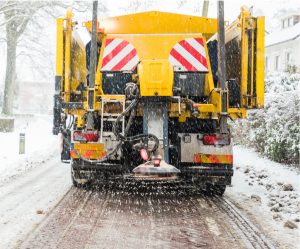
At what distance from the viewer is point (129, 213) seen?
581 centimetres

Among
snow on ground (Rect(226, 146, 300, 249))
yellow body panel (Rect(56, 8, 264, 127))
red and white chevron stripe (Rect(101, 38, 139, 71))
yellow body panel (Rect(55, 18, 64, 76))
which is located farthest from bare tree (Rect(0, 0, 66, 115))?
yellow body panel (Rect(55, 18, 64, 76))

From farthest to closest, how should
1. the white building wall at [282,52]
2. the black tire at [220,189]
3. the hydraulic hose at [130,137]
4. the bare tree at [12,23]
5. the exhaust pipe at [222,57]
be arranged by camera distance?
the white building wall at [282,52], the bare tree at [12,23], the black tire at [220,189], the exhaust pipe at [222,57], the hydraulic hose at [130,137]

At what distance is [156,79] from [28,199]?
8.17 ft

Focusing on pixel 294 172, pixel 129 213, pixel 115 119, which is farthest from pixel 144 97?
pixel 294 172

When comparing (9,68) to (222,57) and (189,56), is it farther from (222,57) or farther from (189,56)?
(222,57)

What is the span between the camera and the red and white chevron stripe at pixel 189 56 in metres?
7.16

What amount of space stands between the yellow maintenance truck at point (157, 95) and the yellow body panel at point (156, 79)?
0.5 inches

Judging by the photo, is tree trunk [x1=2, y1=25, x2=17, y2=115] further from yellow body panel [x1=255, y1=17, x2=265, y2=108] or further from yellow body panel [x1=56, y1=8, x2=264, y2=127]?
yellow body panel [x1=255, y1=17, x2=265, y2=108]

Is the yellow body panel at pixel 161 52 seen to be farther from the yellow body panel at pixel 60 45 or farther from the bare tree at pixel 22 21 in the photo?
the bare tree at pixel 22 21

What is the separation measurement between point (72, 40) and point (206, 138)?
8.53 ft

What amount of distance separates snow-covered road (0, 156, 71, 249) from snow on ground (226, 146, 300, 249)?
260cm

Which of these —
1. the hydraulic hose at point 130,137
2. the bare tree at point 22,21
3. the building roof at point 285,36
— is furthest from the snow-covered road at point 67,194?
the building roof at point 285,36

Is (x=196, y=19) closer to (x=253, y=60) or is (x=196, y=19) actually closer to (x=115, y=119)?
(x=253, y=60)

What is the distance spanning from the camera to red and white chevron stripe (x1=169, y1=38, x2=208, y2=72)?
7.16m
